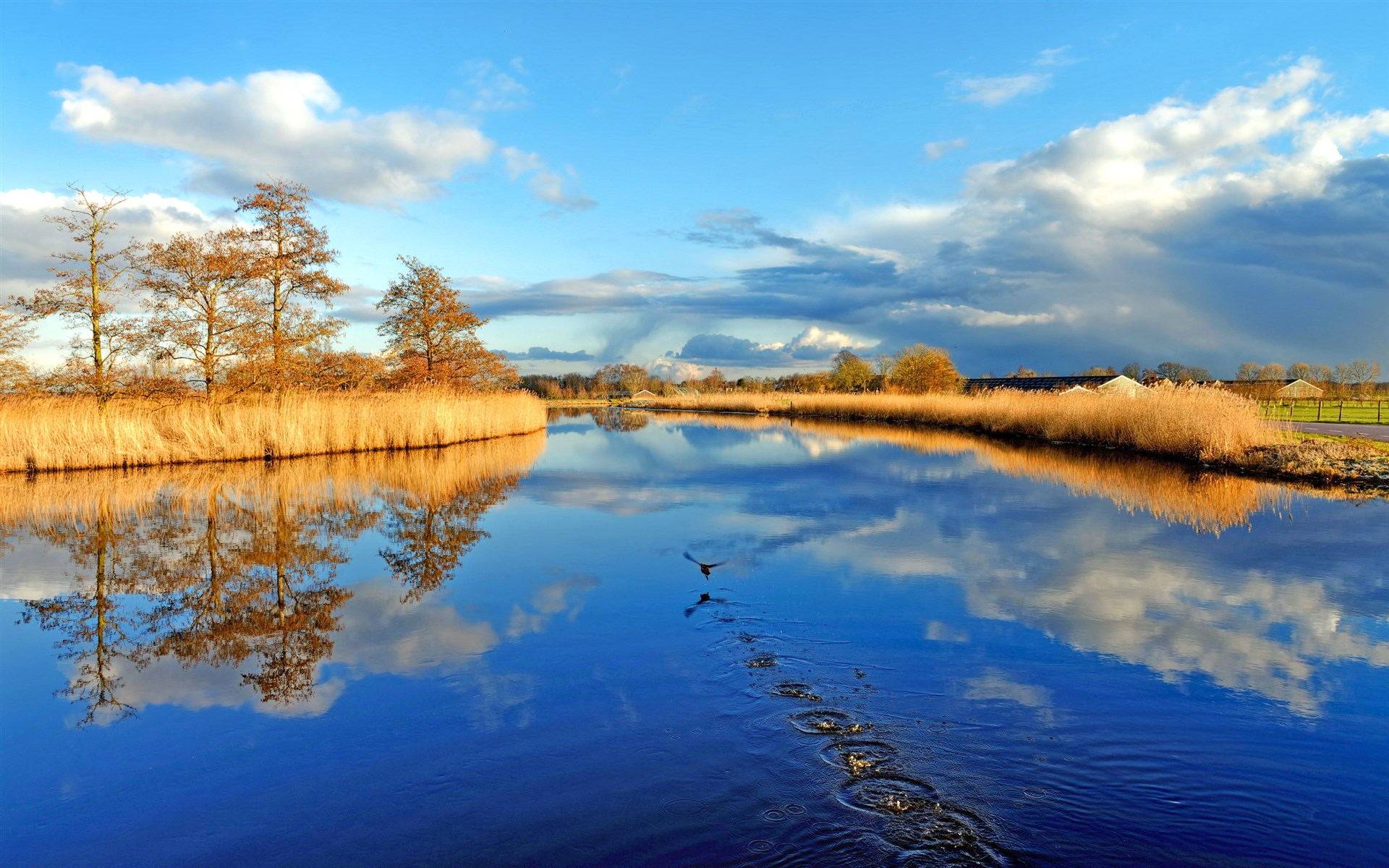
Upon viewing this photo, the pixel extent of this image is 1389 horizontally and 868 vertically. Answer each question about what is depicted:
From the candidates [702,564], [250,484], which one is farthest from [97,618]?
[250,484]

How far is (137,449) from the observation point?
15.8m

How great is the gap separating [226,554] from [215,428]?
35.5ft

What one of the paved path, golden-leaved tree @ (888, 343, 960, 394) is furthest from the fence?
golden-leaved tree @ (888, 343, 960, 394)

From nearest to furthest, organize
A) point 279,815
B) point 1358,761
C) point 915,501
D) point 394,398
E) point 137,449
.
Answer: point 279,815, point 1358,761, point 915,501, point 137,449, point 394,398

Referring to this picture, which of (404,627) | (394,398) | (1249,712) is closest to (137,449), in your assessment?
(394,398)

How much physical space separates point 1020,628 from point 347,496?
987cm

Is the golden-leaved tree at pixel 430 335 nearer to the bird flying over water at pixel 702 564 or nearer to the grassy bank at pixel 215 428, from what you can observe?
the grassy bank at pixel 215 428

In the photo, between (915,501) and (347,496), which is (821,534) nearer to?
(915,501)

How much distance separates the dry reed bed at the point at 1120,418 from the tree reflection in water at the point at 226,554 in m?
14.5

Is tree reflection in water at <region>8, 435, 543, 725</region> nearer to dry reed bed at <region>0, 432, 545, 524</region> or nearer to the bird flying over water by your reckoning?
dry reed bed at <region>0, 432, 545, 524</region>

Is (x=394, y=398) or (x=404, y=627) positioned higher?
(x=394, y=398)

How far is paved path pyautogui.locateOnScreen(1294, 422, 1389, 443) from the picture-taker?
66.1ft

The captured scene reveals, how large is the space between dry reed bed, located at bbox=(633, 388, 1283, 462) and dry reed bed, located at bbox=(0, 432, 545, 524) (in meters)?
14.5

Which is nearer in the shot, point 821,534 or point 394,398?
point 821,534
